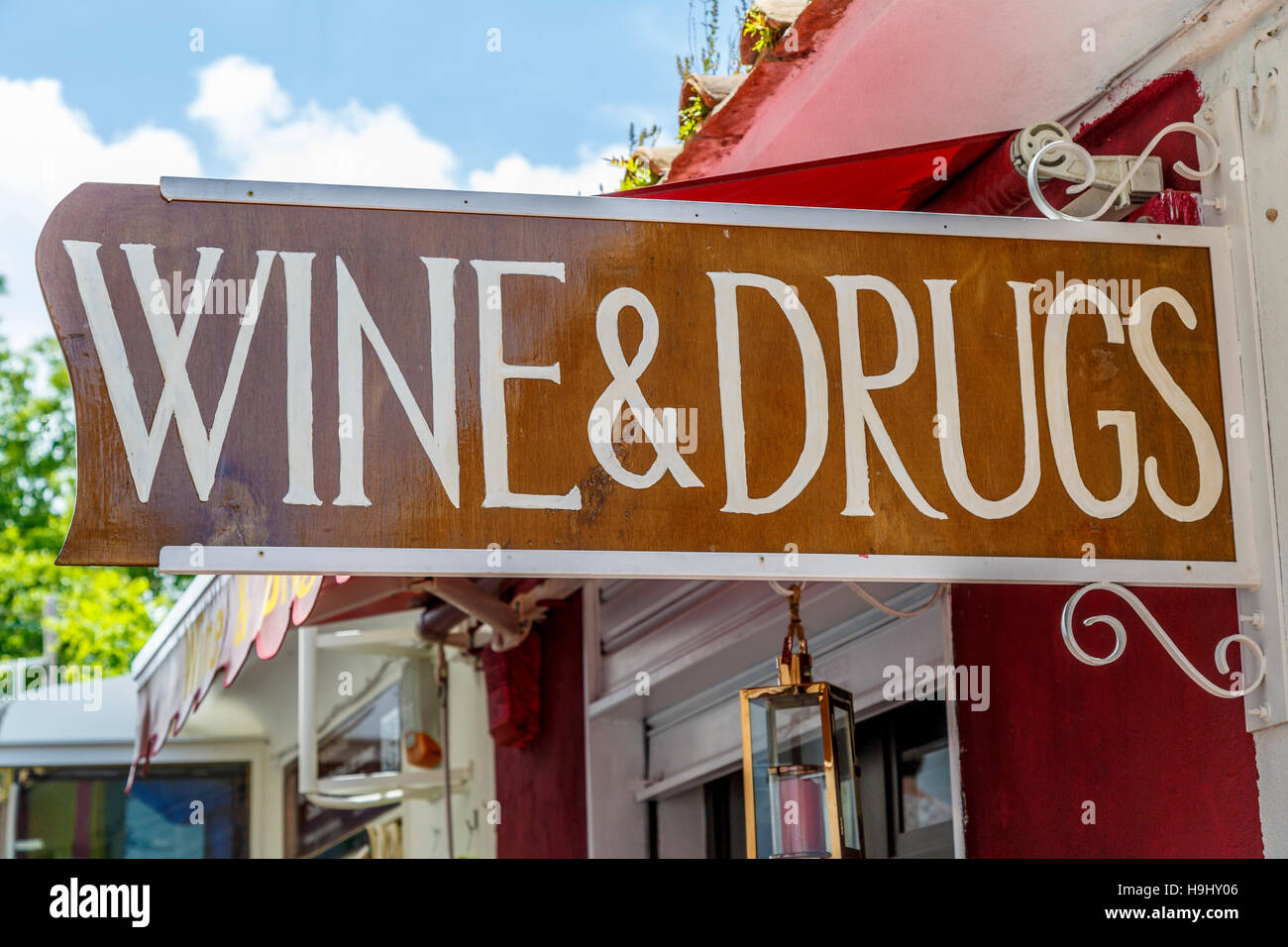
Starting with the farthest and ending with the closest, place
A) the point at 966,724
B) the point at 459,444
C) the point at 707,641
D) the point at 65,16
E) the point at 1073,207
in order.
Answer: the point at 65,16
the point at 707,641
the point at 966,724
the point at 1073,207
the point at 459,444

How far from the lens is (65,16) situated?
76.4 feet

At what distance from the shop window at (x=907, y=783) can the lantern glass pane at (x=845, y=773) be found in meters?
0.65

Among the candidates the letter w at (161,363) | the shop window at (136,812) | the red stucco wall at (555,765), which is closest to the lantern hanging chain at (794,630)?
the letter w at (161,363)

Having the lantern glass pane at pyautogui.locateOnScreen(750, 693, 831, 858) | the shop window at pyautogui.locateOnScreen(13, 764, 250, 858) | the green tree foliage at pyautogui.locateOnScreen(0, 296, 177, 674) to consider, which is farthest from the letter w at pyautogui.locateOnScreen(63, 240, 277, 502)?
the green tree foliage at pyautogui.locateOnScreen(0, 296, 177, 674)

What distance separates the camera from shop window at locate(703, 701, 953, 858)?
368cm

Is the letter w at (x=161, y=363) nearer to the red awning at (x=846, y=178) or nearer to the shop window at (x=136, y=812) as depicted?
the red awning at (x=846, y=178)

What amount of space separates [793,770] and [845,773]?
0.10 metres

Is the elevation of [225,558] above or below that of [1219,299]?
below

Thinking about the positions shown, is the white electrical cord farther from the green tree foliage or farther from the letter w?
the green tree foliage

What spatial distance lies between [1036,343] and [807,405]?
354 millimetres

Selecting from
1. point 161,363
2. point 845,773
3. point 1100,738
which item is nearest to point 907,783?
point 845,773

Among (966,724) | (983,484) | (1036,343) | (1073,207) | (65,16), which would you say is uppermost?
(65,16)

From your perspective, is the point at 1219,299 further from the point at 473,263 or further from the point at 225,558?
the point at 225,558
